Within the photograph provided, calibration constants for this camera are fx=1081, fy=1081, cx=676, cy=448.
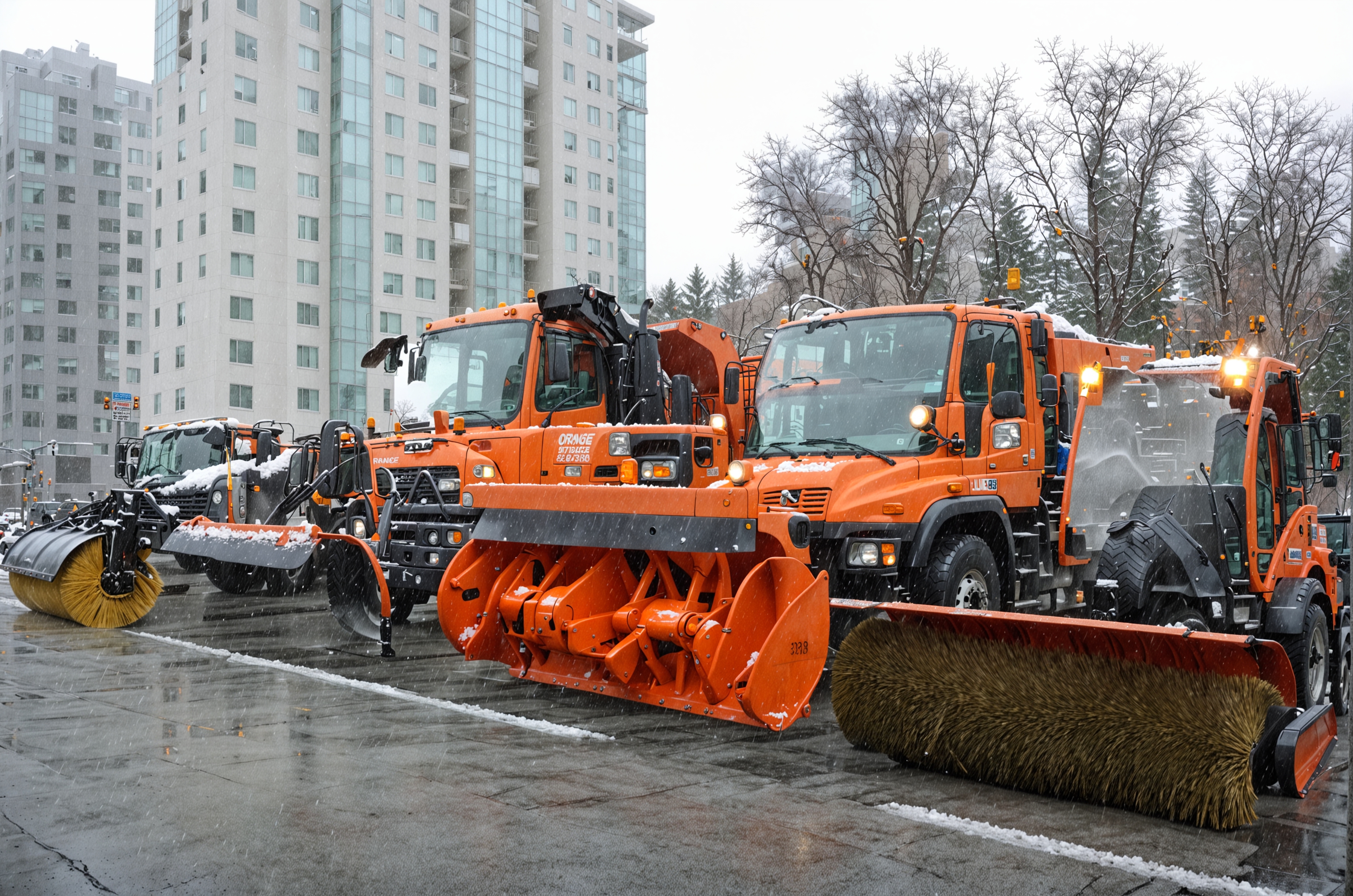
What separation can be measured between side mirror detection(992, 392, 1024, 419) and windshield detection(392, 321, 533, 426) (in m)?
4.39

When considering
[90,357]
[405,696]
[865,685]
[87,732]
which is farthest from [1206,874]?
[90,357]

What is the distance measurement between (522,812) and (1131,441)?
19.7ft

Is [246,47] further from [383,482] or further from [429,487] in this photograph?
[429,487]

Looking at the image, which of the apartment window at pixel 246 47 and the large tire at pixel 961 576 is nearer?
the large tire at pixel 961 576

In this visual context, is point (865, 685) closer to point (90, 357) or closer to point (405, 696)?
point (405, 696)

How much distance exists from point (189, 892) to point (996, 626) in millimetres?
3728

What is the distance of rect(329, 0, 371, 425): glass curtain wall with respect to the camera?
51.5m

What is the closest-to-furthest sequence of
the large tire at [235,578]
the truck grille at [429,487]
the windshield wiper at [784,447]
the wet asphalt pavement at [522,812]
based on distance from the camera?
the wet asphalt pavement at [522,812] < the windshield wiper at [784,447] < the truck grille at [429,487] < the large tire at [235,578]

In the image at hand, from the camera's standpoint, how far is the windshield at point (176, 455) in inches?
648

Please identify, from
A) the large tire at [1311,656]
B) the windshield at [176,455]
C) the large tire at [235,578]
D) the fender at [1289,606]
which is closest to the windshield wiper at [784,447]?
the fender at [1289,606]

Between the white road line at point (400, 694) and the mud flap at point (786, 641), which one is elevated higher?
the mud flap at point (786, 641)

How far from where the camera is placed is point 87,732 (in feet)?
20.6

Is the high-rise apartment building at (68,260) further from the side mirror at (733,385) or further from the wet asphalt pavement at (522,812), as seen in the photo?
the wet asphalt pavement at (522,812)

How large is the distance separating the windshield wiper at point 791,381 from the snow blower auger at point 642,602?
239cm
